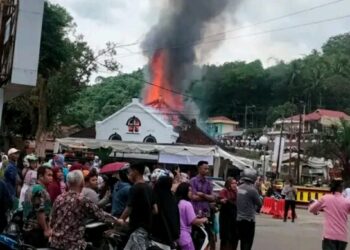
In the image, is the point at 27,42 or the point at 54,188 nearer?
the point at 54,188

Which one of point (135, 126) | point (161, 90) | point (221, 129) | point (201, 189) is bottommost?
point (201, 189)

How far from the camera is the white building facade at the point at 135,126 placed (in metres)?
46.5

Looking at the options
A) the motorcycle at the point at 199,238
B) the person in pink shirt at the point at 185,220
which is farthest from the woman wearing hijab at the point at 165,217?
the motorcycle at the point at 199,238

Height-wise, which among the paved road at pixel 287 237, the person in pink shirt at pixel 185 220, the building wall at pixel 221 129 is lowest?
the paved road at pixel 287 237

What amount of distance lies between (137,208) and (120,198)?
2.18m

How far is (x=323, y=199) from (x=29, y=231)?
3.80m

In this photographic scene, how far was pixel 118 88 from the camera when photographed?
8231cm

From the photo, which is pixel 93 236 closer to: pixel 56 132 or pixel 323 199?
pixel 323 199

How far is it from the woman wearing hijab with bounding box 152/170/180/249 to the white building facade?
38.9m

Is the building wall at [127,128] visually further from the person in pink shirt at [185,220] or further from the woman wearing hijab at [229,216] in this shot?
the person in pink shirt at [185,220]

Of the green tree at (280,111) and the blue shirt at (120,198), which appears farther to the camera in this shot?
the green tree at (280,111)

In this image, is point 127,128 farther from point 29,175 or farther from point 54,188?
point 54,188

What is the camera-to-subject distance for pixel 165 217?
7.10 meters

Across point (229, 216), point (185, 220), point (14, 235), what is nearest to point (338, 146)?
point (229, 216)
